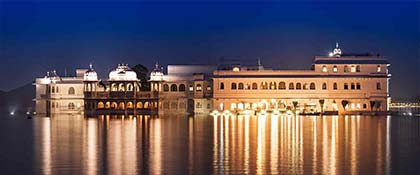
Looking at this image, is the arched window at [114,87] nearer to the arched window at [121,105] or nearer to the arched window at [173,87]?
the arched window at [121,105]

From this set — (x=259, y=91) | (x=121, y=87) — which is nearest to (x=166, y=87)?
(x=121, y=87)

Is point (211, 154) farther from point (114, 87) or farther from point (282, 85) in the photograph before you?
point (114, 87)

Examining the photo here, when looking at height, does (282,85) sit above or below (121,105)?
above

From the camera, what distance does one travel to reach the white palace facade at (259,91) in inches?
2685

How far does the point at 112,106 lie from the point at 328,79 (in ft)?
64.4

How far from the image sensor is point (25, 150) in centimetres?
2342

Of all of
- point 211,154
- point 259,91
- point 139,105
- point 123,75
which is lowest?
point 211,154

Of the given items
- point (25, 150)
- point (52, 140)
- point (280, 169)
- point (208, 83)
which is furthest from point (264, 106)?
point (280, 169)

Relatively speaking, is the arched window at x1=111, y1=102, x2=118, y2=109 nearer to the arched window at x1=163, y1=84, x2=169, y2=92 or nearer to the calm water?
the arched window at x1=163, y1=84, x2=169, y2=92

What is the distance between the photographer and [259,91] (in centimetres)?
6925

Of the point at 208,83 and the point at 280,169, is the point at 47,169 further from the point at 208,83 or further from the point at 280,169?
the point at 208,83

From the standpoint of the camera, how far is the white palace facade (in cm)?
6819

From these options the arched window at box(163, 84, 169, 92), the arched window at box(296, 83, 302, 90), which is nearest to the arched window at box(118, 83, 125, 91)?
the arched window at box(163, 84, 169, 92)

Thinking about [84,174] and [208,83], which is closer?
[84,174]
